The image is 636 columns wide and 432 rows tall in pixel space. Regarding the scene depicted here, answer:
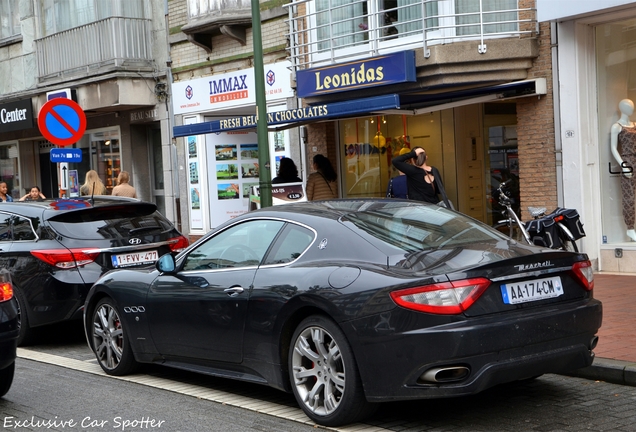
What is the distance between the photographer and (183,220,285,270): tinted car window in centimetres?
669

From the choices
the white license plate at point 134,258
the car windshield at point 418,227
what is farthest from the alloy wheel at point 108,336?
the car windshield at point 418,227

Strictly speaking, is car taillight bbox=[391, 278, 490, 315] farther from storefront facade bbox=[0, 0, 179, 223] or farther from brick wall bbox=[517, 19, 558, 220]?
storefront facade bbox=[0, 0, 179, 223]

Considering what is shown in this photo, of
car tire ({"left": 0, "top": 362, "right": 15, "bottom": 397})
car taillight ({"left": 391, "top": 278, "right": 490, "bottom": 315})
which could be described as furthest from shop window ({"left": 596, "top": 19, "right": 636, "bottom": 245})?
car tire ({"left": 0, "top": 362, "right": 15, "bottom": 397})

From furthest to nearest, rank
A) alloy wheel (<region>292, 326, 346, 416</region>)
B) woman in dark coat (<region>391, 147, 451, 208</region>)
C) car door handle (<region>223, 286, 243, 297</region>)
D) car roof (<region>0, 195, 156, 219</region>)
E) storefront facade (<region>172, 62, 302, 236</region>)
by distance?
storefront facade (<region>172, 62, 302, 236</region>), woman in dark coat (<region>391, 147, 451, 208</region>), car roof (<region>0, 195, 156, 219</region>), car door handle (<region>223, 286, 243, 297</region>), alloy wheel (<region>292, 326, 346, 416</region>)

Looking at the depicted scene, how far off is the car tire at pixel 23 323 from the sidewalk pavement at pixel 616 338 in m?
5.72

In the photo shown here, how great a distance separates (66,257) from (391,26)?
734cm

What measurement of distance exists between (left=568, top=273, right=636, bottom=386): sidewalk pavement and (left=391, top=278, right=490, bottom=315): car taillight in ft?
6.78

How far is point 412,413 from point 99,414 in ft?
7.30

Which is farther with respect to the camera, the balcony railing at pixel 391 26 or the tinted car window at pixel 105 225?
the balcony railing at pixel 391 26

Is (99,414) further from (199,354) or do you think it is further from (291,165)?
(291,165)

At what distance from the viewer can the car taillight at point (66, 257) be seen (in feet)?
31.2

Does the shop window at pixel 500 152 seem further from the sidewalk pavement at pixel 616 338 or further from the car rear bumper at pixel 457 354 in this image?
the car rear bumper at pixel 457 354

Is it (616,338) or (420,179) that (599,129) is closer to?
(420,179)

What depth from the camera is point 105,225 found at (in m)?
9.90
